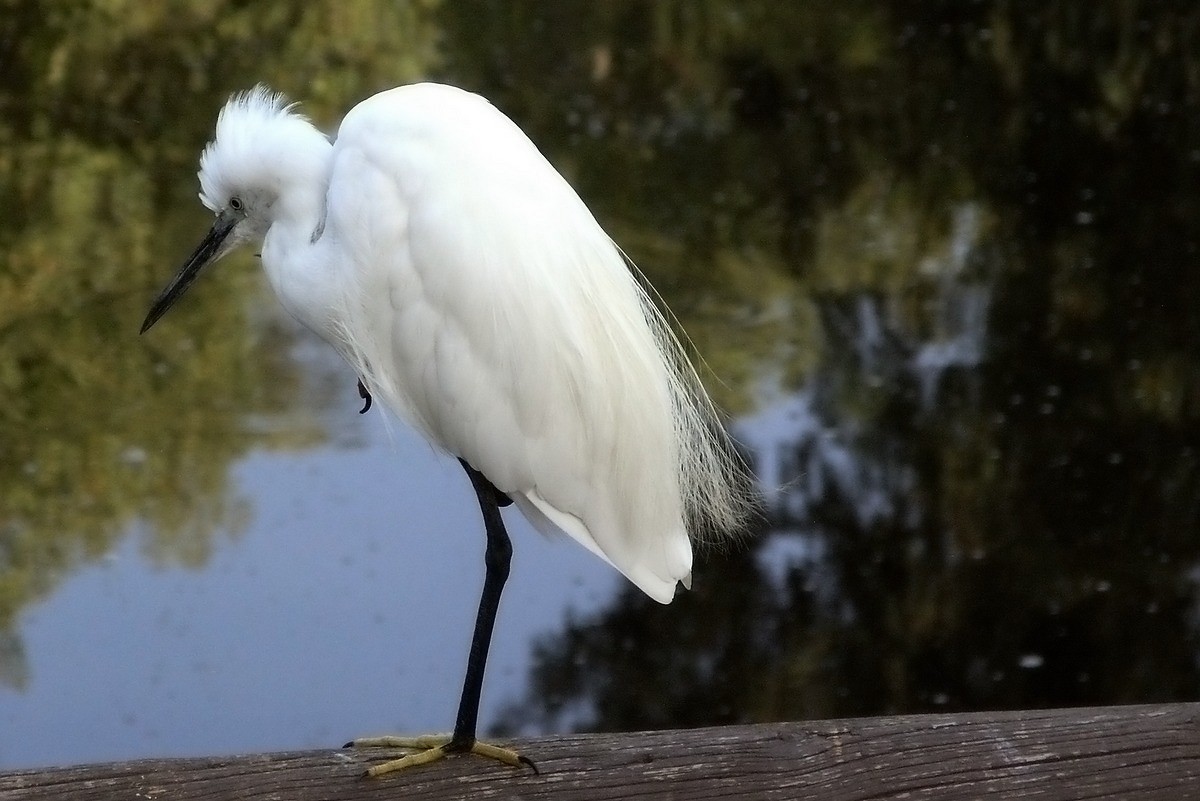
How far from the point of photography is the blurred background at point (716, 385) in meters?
3.05

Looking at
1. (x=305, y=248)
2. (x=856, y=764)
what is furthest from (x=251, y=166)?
(x=856, y=764)

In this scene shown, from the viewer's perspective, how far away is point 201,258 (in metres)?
1.82

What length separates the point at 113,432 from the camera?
12.4ft

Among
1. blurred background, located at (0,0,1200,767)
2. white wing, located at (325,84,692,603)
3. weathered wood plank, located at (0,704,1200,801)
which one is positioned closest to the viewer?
weathered wood plank, located at (0,704,1200,801)

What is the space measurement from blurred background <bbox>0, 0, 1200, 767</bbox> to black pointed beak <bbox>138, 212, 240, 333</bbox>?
0.30 meters

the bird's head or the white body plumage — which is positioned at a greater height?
the bird's head

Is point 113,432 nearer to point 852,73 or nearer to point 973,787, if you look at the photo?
point 973,787

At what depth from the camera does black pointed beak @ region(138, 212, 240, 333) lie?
69.9 inches

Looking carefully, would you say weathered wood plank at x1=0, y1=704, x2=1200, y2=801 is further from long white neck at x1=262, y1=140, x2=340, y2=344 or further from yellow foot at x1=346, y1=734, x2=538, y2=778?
long white neck at x1=262, y1=140, x2=340, y2=344

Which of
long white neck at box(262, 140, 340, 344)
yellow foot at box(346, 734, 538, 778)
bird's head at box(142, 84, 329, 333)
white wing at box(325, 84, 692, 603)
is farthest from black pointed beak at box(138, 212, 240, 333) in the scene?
yellow foot at box(346, 734, 538, 778)

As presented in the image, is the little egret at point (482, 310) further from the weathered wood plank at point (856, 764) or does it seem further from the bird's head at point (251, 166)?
the weathered wood plank at point (856, 764)

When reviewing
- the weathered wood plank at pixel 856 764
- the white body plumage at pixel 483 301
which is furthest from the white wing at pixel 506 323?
the weathered wood plank at pixel 856 764

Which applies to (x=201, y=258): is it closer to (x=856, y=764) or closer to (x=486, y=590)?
(x=486, y=590)

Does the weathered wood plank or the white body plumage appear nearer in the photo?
the weathered wood plank
